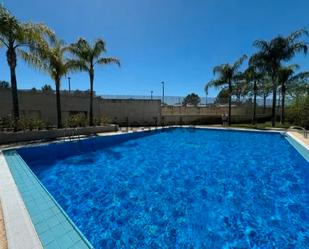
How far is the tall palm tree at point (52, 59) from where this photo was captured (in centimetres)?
1265

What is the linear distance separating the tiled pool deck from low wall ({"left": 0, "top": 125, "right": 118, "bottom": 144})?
6.75 m

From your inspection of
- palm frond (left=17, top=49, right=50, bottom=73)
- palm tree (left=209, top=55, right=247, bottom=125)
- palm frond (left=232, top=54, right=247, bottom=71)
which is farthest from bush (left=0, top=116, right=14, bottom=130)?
palm frond (left=232, top=54, right=247, bottom=71)

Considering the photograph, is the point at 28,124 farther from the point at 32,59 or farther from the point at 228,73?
the point at 228,73

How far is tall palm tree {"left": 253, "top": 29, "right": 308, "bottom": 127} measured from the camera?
769 inches

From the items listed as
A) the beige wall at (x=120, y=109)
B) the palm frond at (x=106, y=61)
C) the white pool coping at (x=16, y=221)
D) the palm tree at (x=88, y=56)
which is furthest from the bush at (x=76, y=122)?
the white pool coping at (x=16, y=221)

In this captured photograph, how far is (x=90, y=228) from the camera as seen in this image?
4215mm

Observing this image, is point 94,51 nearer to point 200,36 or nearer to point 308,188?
point 200,36

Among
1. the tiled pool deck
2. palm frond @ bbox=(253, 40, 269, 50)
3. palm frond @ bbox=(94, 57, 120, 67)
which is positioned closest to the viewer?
the tiled pool deck

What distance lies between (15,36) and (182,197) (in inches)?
443

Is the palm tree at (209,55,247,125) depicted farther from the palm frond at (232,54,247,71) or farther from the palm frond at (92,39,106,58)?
the palm frond at (92,39,106,58)

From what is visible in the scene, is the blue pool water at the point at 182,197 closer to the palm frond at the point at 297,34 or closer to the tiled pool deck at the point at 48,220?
the tiled pool deck at the point at 48,220

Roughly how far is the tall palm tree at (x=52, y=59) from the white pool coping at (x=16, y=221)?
31.0ft

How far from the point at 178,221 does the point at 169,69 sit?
2782cm

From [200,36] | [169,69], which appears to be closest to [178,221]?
[200,36]
